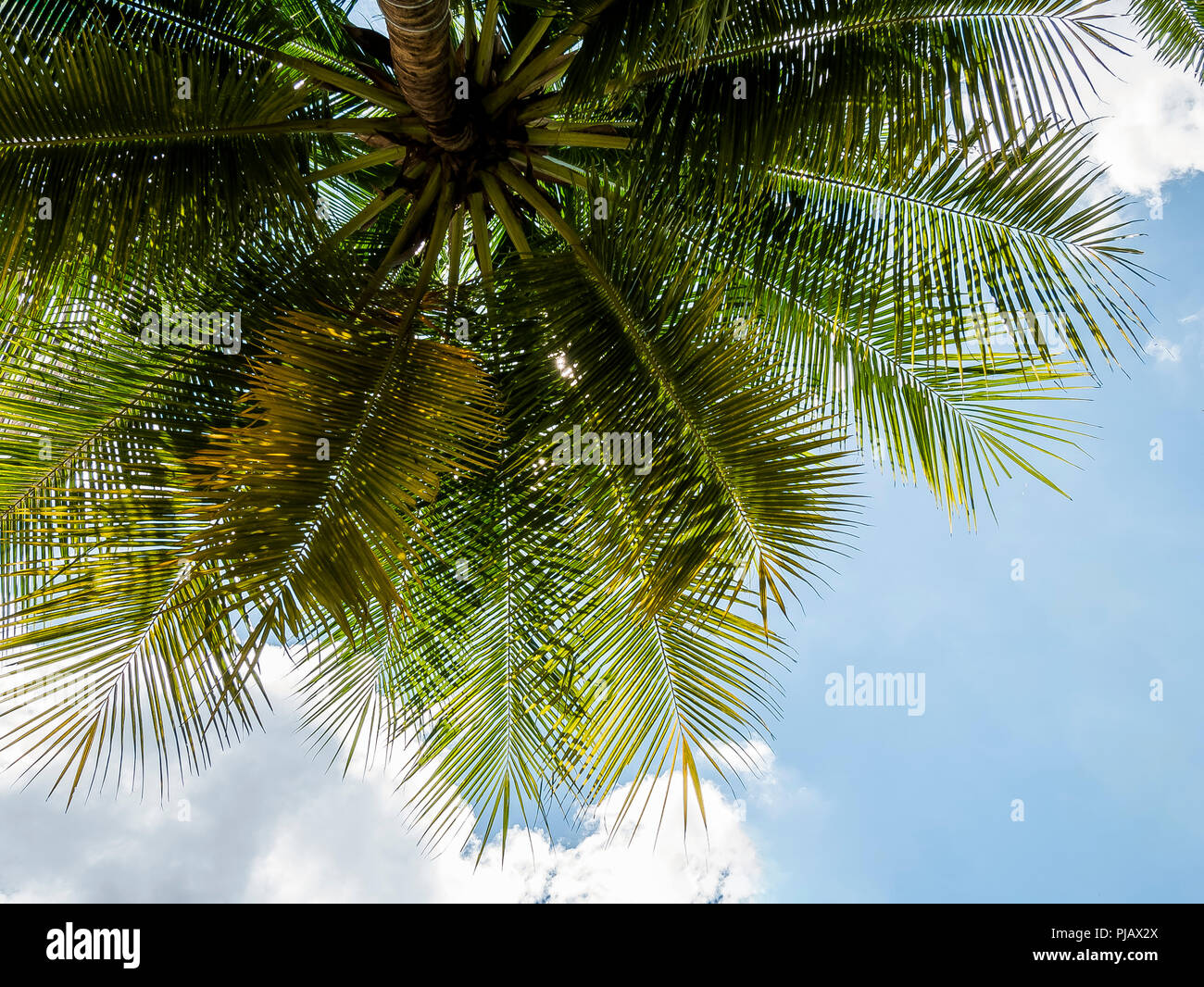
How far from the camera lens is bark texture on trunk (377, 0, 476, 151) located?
3.52m

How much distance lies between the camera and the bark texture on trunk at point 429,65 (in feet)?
11.5

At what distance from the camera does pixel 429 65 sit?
393 centimetres

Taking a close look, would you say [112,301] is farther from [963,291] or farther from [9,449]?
[963,291]

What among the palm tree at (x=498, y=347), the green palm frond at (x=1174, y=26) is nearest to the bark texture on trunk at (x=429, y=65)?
the palm tree at (x=498, y=347)

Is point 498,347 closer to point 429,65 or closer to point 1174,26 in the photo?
point 429,65

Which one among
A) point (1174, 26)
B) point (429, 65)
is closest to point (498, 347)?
point (429, 65)

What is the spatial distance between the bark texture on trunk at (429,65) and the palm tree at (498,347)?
22 millimetres

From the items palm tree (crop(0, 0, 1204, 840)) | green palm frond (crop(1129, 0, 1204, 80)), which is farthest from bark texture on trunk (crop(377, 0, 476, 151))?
green palm frond (crop(1129, 0, 1204, 80))

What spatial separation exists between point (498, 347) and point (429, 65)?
55.3 inches

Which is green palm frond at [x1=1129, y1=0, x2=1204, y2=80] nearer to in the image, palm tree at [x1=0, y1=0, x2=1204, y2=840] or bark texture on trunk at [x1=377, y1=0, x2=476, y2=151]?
palm tree at [x1=0, y1=0, x2=1204, y2=840]

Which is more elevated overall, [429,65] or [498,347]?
[429,65]

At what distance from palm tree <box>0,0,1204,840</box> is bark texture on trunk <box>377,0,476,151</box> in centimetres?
2

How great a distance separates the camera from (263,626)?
3107 mm

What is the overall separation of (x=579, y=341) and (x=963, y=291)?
6.34 ft
